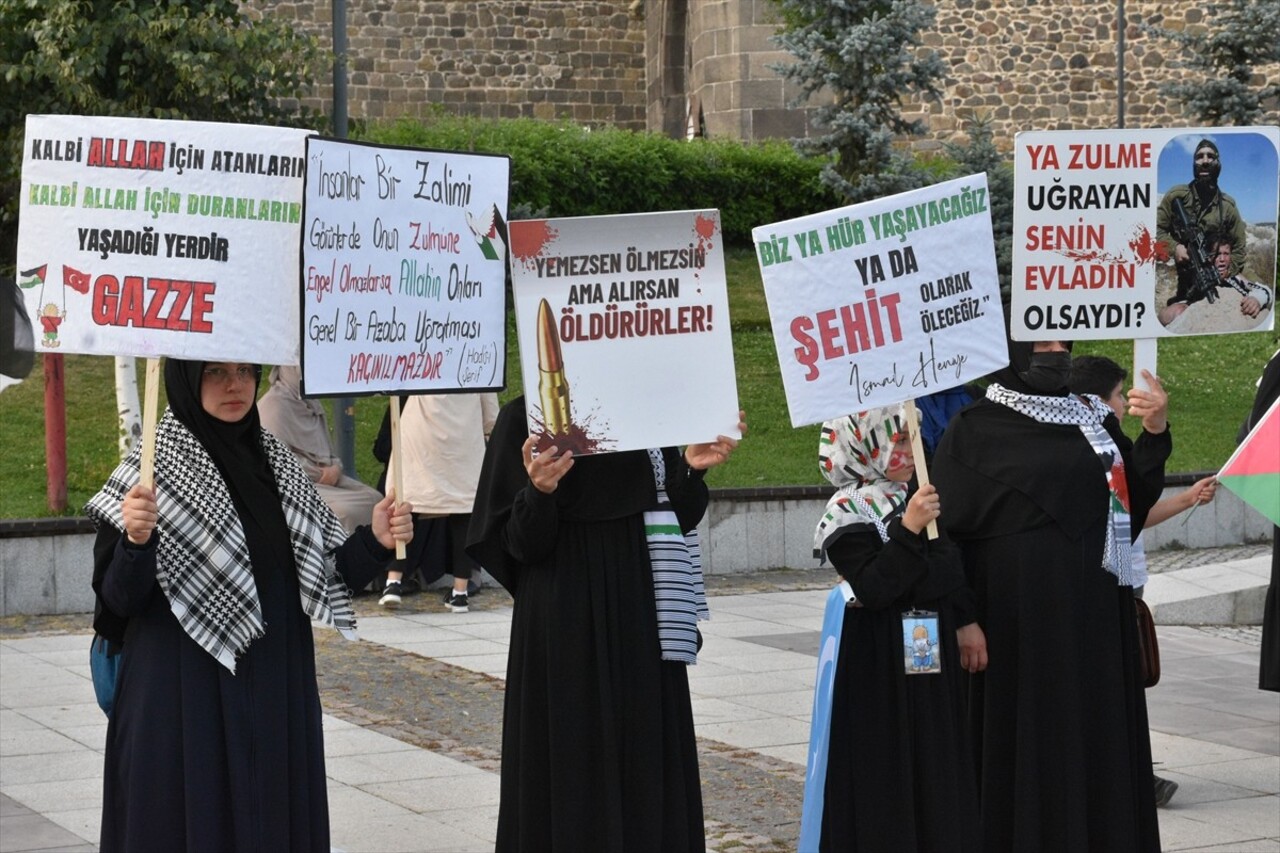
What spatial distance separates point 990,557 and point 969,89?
26799 mm

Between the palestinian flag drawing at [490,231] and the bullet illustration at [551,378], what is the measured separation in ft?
1.01

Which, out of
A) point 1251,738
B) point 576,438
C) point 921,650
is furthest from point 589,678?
point 1251,738

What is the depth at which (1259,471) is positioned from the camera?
4.61 m

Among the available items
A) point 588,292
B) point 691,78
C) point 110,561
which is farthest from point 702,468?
point 691,78

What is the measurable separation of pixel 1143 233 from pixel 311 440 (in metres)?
6.52

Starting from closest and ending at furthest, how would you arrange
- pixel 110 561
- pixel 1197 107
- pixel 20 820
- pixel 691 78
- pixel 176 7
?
pixel 110 561 < pixel 20 820 < pixel 176 7 < pixel 1197 107 < pixel 691 78

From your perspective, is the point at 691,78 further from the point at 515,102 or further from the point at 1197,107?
the point at 1197,107

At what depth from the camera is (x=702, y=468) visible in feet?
18.6

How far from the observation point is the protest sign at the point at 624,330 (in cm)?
538

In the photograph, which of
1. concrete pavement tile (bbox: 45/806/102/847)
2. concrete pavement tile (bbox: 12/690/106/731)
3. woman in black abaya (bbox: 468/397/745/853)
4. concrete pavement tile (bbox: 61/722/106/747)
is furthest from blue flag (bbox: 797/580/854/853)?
concrete pavement tile (bbox: 12/690/106/731)

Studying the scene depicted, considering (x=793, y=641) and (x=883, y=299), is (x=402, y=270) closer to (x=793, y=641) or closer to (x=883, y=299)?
(x=883, y=299)

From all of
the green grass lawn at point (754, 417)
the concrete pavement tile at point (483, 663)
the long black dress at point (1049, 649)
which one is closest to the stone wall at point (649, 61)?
the green grass lawn at point (754, 417)

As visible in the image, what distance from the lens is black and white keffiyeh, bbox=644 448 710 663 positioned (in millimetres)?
5555

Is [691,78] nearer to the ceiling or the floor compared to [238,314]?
nearer to the ceiling
